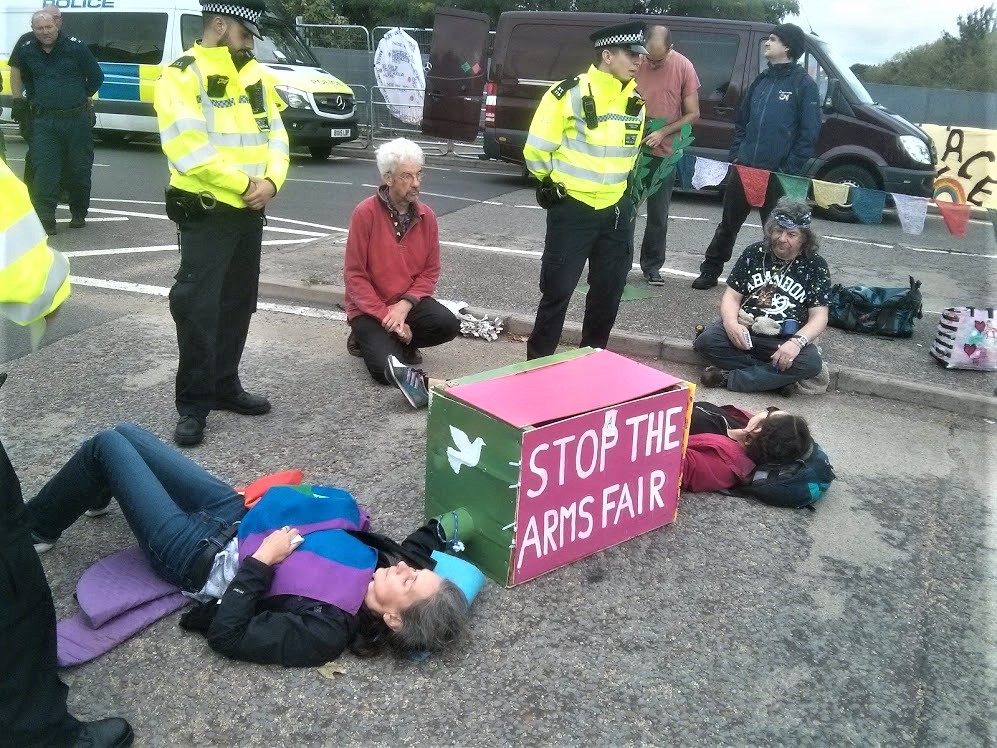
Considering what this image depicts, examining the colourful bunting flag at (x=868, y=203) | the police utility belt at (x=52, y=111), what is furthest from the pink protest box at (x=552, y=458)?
the police utility belt at (x=52, y=111)

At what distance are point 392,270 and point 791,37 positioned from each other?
147 inches

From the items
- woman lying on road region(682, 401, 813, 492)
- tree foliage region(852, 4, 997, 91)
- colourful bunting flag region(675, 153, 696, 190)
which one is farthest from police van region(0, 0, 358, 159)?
tree foliage region(852, 4, 997, 91)

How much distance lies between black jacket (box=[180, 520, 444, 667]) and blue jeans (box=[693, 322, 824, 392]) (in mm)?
3249

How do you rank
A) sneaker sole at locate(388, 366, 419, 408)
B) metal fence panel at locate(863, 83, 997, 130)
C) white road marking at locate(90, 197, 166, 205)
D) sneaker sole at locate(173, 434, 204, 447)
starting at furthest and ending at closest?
metal fence panel at locate(863, 83, 997, 130)
white road marking at locate(90, 197, 166, 205)
sneaker sole at locate(388, 366, 419, 408)
sneaker sole at locate(173, 434, 204, 447)

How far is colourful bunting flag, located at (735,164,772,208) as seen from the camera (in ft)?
22.2

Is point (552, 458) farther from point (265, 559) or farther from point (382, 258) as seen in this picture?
point (382, 258)

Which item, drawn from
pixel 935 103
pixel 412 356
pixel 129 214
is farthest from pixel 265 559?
pixel 935 103

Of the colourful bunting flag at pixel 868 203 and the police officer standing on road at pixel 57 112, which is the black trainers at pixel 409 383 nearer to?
the colourful bunting flag at pixel 868 203

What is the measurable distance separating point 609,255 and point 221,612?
3.18 meters

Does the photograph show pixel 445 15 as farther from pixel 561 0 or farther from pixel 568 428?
pixel 561 0

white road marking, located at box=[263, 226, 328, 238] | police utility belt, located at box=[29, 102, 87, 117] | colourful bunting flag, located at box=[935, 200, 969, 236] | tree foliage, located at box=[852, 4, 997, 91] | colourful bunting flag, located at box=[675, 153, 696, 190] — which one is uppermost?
tree foliage, located at box=[852, 4, 997, 91]

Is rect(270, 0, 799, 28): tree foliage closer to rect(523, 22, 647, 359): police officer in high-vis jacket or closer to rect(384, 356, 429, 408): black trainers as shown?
rect(523, 22, 647, 359): police officer in high-vis jacket

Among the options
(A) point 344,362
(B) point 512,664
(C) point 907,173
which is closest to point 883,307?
(A) point 344,362

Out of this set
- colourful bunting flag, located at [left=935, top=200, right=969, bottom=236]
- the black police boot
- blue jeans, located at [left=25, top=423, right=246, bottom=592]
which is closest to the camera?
the black police boot
